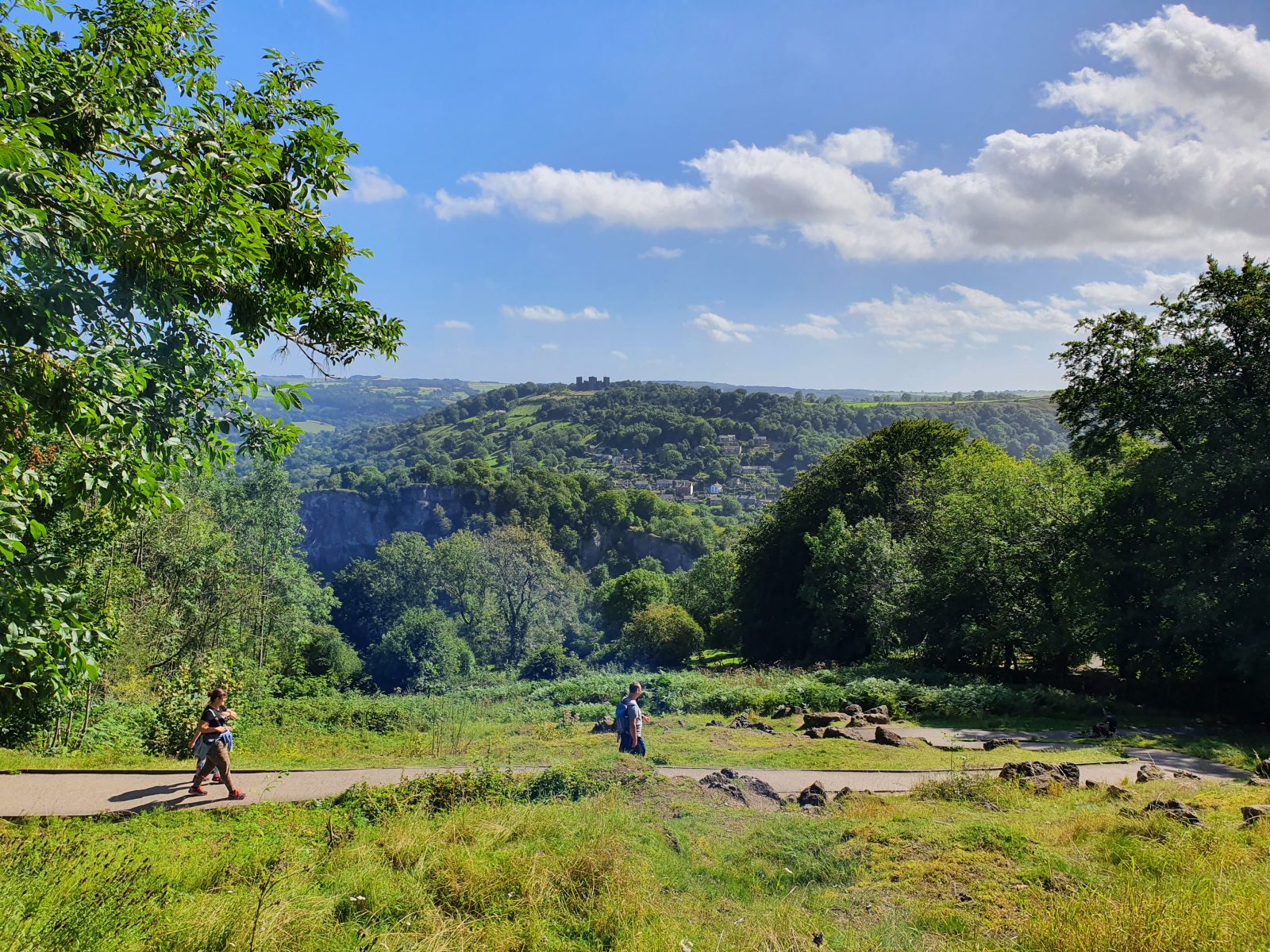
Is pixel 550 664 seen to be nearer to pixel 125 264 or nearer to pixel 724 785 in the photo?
pixel 724 785

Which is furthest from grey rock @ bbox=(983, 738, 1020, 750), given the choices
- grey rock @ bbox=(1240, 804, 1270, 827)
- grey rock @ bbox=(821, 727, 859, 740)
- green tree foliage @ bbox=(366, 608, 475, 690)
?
green tree foliage @ bbox=(366, 608, 475, 690)

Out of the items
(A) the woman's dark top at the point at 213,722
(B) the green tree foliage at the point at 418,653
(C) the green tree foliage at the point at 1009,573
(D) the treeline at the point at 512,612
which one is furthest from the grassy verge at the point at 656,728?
(B) the green tree foliage at the point at 418,653

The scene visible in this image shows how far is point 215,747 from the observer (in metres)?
8.65

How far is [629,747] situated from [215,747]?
623 centimetres

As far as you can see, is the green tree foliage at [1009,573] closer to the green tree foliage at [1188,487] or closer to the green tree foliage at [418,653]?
the green tree foliage at [1188,487]

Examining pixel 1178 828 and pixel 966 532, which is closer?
pixel 1178 828

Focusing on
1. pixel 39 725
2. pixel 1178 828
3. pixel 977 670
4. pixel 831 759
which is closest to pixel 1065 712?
pixel 977 670

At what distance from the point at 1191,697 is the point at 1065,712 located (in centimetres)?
395

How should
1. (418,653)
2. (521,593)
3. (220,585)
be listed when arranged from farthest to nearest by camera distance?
(521,593), (418,653), (220,585)

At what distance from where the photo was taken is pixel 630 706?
11.7 m

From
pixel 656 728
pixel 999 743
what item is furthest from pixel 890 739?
pixel 656 728

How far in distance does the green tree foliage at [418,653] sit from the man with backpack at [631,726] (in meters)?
33.6

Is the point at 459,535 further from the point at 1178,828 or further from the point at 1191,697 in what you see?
the point at 1178,828

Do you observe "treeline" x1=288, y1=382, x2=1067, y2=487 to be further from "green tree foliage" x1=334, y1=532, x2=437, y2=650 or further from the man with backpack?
the man with backpack
